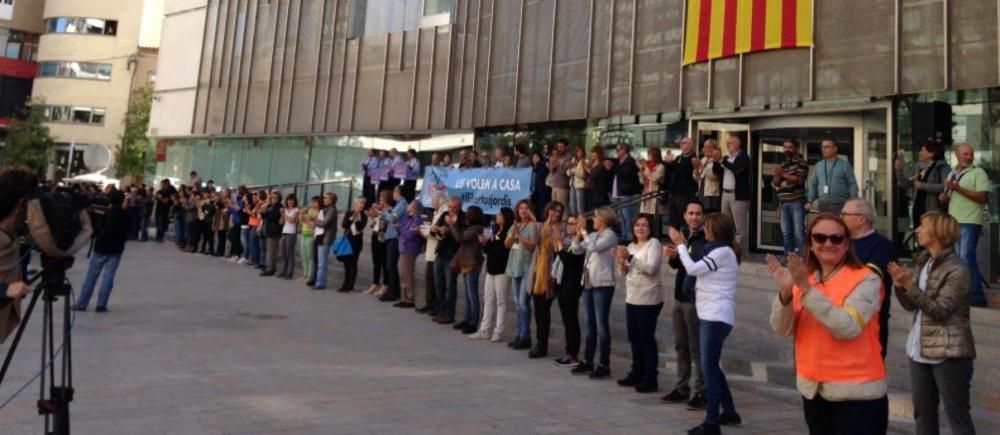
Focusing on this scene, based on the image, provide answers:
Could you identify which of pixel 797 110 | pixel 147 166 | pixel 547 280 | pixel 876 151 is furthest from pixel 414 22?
pixel 147 166

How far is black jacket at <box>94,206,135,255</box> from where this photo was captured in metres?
10.9

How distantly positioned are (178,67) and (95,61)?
2603 centimetres

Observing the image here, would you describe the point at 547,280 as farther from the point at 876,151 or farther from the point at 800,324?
the point at 876,151

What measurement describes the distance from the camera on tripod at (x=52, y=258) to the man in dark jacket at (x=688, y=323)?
15.8 ft

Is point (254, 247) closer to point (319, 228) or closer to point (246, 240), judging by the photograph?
point (246, 240)

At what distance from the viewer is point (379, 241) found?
43.4ft

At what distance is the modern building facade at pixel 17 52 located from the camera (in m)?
55.2

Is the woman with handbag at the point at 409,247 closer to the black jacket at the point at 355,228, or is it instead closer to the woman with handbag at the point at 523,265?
the black jacket at the point at 355,228

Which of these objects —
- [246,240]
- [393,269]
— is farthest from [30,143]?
[393,269]

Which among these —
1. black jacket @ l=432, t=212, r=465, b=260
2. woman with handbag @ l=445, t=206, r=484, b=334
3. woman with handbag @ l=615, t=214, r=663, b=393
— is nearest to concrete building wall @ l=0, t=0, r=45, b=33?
black jacket @ l=432, t=212, r=465, b=260

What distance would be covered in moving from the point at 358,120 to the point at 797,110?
51.8ft

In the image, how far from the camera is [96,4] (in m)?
53.6

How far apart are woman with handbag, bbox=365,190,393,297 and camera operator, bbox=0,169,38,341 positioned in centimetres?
825

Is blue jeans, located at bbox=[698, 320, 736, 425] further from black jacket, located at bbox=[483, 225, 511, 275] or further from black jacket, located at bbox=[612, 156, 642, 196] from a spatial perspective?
black jacket, located at bbox=[612, 156, 642, 196]
